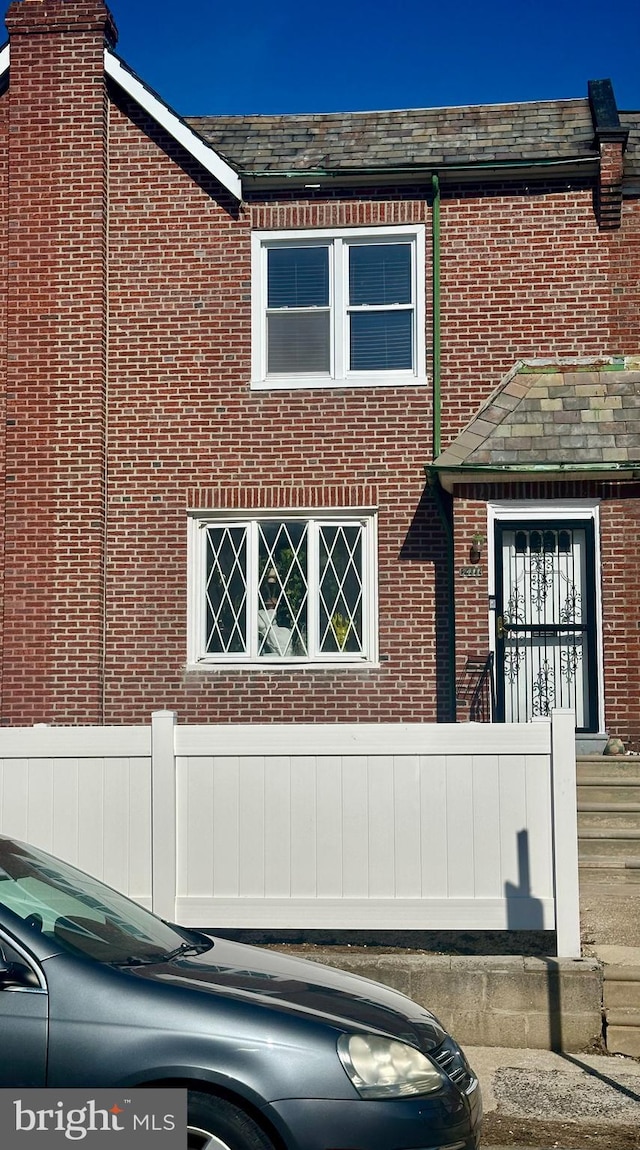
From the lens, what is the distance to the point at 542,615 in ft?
40.4

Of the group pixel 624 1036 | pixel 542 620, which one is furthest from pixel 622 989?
pixel 542 620

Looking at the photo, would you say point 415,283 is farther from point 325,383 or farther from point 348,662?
point 348,662

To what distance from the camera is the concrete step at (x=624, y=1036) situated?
6.91m

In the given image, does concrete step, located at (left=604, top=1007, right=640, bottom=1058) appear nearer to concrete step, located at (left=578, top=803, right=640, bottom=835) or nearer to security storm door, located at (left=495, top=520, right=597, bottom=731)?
concrete step, located at (left=578, top=803, right=640, bottom=835)

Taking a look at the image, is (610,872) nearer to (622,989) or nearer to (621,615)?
(622,989)

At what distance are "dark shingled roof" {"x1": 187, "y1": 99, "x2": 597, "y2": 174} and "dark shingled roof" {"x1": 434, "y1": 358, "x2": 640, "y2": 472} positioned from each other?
2.30 meters

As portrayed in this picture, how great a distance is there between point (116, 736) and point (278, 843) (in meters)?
1.21

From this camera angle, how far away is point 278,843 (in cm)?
755

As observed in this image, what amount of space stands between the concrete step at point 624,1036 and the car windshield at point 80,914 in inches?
113

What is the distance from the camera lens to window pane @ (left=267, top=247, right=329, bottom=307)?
13.3 meters

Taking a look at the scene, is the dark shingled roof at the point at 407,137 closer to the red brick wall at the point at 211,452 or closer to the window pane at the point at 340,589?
the red brick wall at the point at 211,452

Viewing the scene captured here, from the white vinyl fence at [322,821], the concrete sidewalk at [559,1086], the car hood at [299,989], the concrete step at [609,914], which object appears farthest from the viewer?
the concrete step at [609,914]

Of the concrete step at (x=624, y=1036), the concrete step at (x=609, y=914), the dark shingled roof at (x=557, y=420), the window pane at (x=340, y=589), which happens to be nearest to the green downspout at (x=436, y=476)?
the dark shingled roof at (x=557, y=420)

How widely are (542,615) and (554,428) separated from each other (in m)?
1.87
